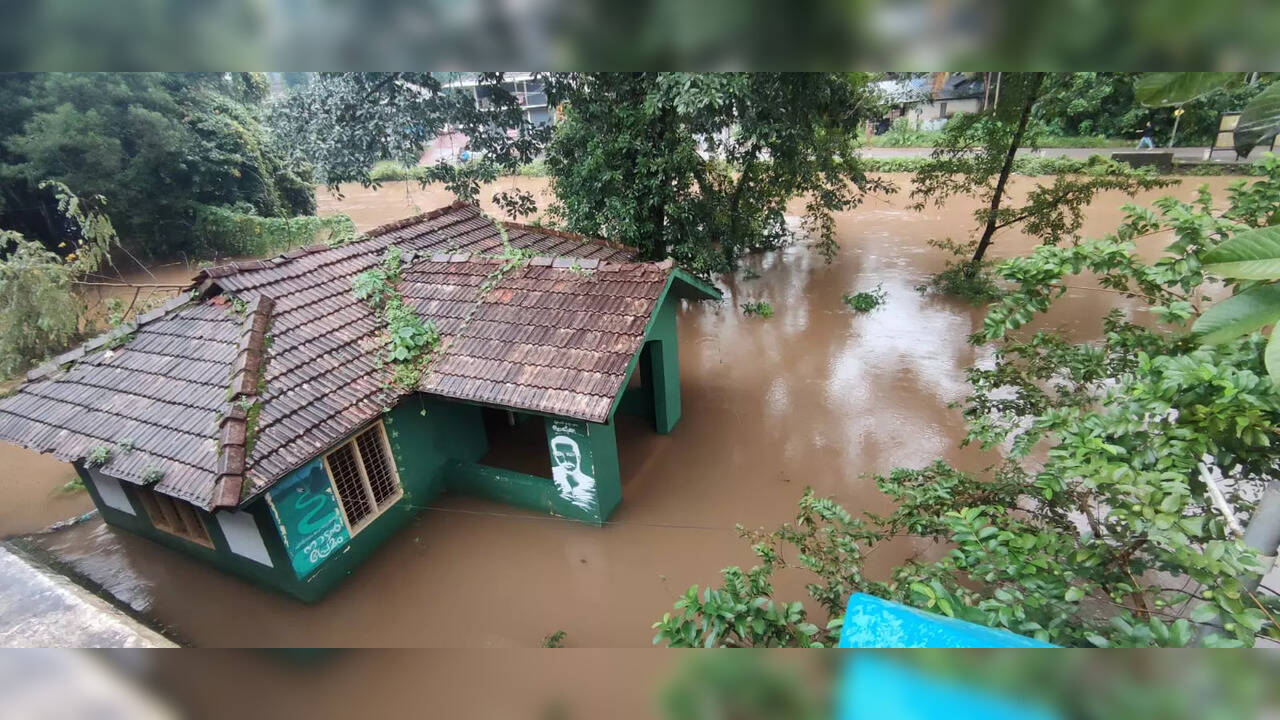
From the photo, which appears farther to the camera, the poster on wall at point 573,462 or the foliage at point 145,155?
the foliage at point 145,155

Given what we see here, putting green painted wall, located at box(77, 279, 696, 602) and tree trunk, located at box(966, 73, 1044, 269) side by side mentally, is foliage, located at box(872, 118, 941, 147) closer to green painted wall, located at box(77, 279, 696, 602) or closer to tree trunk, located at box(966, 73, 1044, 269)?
tree trunk, located at box(966, 73, 1044, 269)

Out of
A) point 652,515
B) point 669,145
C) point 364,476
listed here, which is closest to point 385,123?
point 669,145

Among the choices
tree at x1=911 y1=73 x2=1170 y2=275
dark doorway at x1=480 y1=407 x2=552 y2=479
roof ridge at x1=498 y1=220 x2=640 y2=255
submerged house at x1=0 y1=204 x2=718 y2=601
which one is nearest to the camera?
submerged house at x1=0 y1=204 x2=718 y2=601

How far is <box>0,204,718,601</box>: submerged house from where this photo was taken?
5234 millimetres

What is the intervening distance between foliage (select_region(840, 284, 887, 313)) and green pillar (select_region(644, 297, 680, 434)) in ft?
19.1

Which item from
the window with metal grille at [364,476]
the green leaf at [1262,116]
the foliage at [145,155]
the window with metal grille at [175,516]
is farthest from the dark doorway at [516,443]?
the green leaf at [1262,116]

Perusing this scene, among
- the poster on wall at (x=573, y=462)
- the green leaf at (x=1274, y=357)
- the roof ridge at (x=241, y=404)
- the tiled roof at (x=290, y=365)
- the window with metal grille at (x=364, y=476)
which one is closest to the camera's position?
the green leaf at (x=1274, y=357)

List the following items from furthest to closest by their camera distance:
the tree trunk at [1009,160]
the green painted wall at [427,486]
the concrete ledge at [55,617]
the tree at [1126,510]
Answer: the tree trunk at [1009,160], the green painted wall at [427,486], the concrete ledge at [55,617], the tree at [1126,510]

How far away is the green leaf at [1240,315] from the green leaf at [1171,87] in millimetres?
423

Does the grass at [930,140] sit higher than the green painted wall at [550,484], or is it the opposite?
the grass at [930,140]

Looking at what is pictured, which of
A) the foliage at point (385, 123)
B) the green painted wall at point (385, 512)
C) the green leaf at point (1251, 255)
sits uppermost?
the foliage at point (385, 123)

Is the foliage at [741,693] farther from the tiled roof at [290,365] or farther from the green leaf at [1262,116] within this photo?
the tiled roof at [290,365]

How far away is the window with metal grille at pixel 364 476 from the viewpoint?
596 centimetres

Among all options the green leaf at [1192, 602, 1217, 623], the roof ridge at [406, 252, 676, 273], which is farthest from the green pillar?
the green leaf at [1192, 602, 1217, 623]
